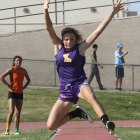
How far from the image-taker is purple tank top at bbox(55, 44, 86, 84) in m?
9.94

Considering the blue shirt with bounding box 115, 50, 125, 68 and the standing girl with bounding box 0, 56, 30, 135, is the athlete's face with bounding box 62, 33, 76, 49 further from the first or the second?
the blue shirt with bounding box 115, 50, 125, 68

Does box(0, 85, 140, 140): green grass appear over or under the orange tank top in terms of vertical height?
under

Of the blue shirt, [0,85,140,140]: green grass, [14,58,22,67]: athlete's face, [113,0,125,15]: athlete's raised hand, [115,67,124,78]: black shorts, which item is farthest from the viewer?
the blue shirt

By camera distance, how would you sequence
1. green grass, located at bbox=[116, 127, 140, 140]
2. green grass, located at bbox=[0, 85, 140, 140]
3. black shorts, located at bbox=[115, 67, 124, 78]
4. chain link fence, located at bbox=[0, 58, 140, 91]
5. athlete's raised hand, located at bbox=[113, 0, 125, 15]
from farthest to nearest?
chain link fence, located at bbox=[0, 58, 140, 91] < black shorts, located at bbox=[115, 67, 124, 78] < green grass, located at bbox=[0, 85, 140, 140] < green grass, located at bbox=[116, 127, 140, 140] < athlete's raised hand, located at bbox=[113, 0, 125, 15]

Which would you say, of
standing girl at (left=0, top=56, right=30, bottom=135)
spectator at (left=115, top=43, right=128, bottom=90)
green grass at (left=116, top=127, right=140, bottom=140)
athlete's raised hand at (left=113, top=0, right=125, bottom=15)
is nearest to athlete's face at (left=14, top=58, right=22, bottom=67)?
standing girl at (left=0, top=56, right=30, bottom=135)

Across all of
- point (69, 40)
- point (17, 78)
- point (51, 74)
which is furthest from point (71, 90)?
point (51, 74)

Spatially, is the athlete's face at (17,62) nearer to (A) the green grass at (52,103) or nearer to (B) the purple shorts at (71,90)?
(A) the green grass at (52,103)

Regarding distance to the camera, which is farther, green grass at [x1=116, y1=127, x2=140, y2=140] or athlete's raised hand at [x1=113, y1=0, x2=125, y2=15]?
green grass at [x1=116, y1=127, x2=140, y2=140]

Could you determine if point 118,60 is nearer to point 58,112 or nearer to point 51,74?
point 51,74

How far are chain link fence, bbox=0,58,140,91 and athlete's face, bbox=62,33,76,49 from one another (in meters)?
14.8

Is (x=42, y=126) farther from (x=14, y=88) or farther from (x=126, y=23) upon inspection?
(x=126, y=23)

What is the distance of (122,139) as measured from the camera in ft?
41.1

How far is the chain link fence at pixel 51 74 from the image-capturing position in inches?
983

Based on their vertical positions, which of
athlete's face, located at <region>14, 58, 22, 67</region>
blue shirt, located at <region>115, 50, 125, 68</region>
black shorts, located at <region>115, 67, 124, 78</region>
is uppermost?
athlete's face, located at <region>14, 58, 22, 67</region>
